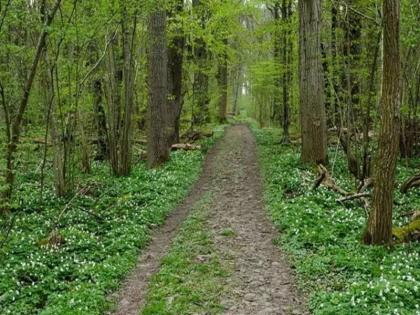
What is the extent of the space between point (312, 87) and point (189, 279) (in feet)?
32.1

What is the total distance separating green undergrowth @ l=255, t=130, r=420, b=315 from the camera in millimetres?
6164

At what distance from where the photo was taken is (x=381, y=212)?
812 cm

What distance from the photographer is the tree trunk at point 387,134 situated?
7664mm

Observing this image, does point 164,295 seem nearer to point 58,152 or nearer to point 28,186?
point 58,152

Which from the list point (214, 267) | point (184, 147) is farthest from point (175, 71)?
point (214, 267)

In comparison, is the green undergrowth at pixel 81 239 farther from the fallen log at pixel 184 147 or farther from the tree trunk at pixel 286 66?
the tree trunk at pixel 286 66

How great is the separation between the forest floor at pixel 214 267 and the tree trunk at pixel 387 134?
1829mm

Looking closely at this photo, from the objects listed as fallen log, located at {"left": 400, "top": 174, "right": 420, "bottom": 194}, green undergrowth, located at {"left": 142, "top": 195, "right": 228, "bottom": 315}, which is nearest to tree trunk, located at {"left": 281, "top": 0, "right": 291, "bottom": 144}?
fallen log, located at {"left": 400, "top": 174, "right": 420, "bottom": 194}

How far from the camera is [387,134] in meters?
7.93

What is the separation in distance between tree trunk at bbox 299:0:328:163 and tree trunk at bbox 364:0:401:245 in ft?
24.6

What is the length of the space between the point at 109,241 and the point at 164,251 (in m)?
1.24

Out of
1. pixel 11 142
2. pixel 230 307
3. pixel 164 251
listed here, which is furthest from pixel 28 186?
pixel 230 307

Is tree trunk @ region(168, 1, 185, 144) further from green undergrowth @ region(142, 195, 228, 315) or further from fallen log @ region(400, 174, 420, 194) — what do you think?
green undergrowth @ region(142, 195, 228, 315)

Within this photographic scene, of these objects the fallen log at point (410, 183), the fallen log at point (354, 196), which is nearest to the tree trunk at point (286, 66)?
the fallen log at point (410, 183)
